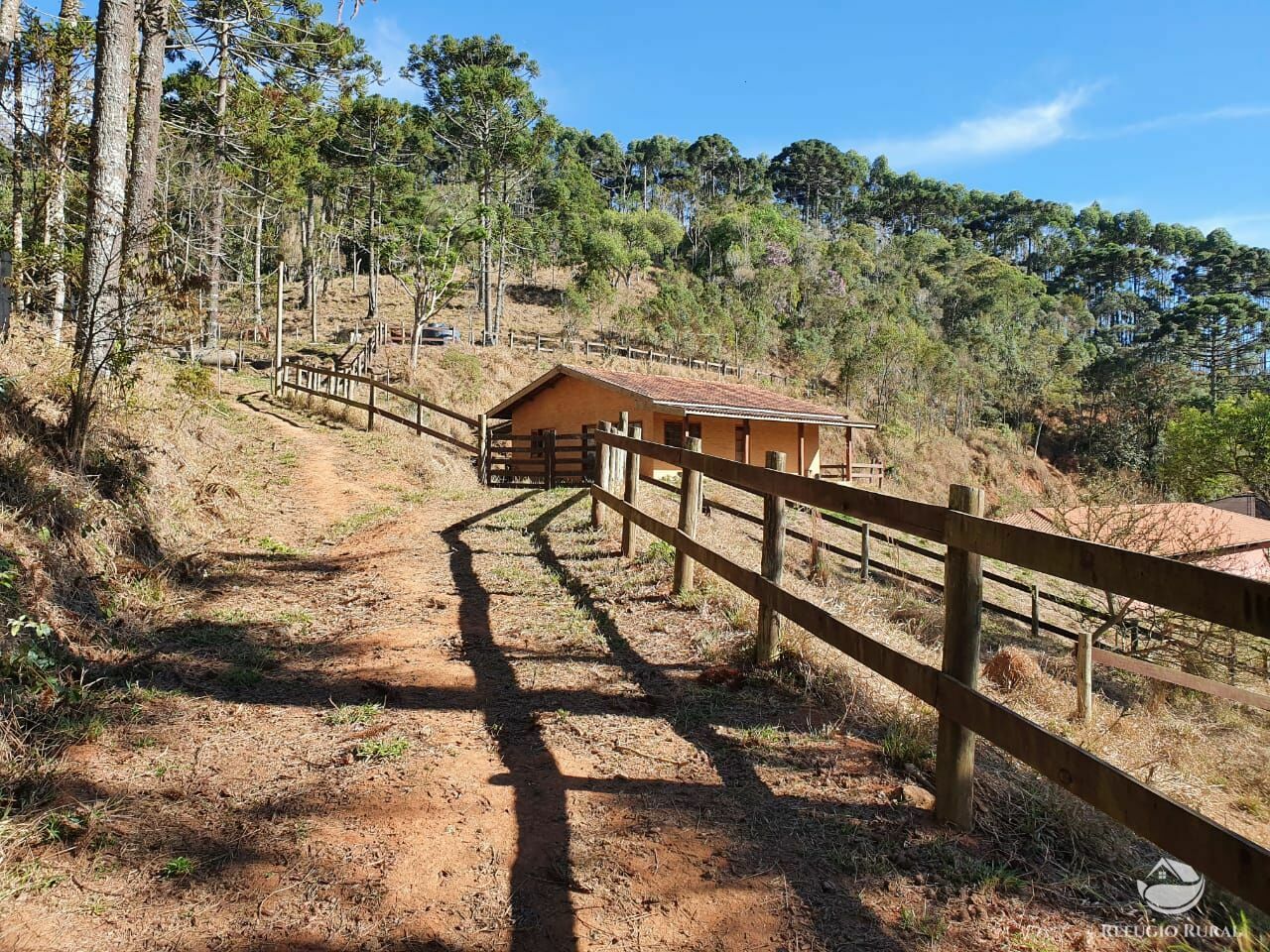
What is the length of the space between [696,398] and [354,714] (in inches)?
739

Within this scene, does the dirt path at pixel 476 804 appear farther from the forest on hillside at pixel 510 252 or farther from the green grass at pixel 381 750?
the forest on hillside at pixel 510 252

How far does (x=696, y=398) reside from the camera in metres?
22.2

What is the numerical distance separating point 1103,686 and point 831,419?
1544 centimetres

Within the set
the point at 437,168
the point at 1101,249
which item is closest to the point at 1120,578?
the point at 437,168

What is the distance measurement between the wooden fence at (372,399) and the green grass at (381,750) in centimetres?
1449

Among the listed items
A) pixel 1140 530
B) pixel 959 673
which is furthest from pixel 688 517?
pixel 1140 530

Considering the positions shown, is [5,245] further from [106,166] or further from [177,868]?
[177,868]

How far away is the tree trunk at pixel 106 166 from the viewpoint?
7031 mm

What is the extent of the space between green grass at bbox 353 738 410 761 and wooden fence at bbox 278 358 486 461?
1449 centimetres

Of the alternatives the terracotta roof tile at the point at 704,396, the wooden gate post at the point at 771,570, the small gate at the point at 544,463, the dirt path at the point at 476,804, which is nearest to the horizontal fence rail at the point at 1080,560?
the wooden gate post at the point at 771,570

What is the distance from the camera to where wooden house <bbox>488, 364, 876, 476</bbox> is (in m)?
21.7

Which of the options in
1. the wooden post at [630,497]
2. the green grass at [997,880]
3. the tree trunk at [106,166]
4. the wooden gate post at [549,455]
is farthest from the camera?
the wooden gate post at [549,455]

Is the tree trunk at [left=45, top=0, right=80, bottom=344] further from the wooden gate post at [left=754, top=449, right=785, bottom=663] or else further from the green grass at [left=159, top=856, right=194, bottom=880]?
the wooden gate post at [left=754, top=449, right=785, bottom=663]

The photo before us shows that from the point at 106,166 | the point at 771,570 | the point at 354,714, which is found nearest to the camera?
the point at 354,714
